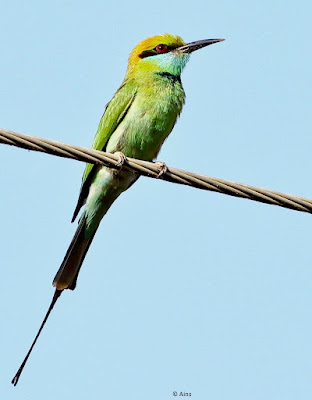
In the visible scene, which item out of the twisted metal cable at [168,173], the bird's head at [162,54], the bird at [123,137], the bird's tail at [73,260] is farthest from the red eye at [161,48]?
the twisted metal cable at [168,173]

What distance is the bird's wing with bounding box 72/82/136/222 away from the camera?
3.79 m

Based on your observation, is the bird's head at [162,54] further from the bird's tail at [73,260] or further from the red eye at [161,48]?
the bird's tail at [73,260]

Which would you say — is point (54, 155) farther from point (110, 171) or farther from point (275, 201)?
point (110, 171)

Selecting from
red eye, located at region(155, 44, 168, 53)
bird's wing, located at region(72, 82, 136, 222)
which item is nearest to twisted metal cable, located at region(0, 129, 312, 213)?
bird's wing, located at region(72, 82, 136, 222)

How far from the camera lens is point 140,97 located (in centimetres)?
379

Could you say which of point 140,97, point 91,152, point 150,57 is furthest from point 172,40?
point 91,152

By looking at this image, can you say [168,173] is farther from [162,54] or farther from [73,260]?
[162,54]

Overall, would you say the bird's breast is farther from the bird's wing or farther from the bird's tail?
the bird's tail

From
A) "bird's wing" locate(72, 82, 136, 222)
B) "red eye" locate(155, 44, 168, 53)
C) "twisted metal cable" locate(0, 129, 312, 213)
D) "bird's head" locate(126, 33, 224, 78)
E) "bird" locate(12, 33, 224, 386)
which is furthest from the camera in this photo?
"red eye" locate(155, 44, 168, 53)

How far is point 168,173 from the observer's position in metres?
2.60

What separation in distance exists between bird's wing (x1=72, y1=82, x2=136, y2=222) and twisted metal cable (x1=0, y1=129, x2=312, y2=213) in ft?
3.89

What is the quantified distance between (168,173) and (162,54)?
1.70 metres

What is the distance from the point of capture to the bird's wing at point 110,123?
379cm

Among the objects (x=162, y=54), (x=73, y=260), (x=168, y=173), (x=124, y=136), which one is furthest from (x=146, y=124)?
(x=168, y=173)
